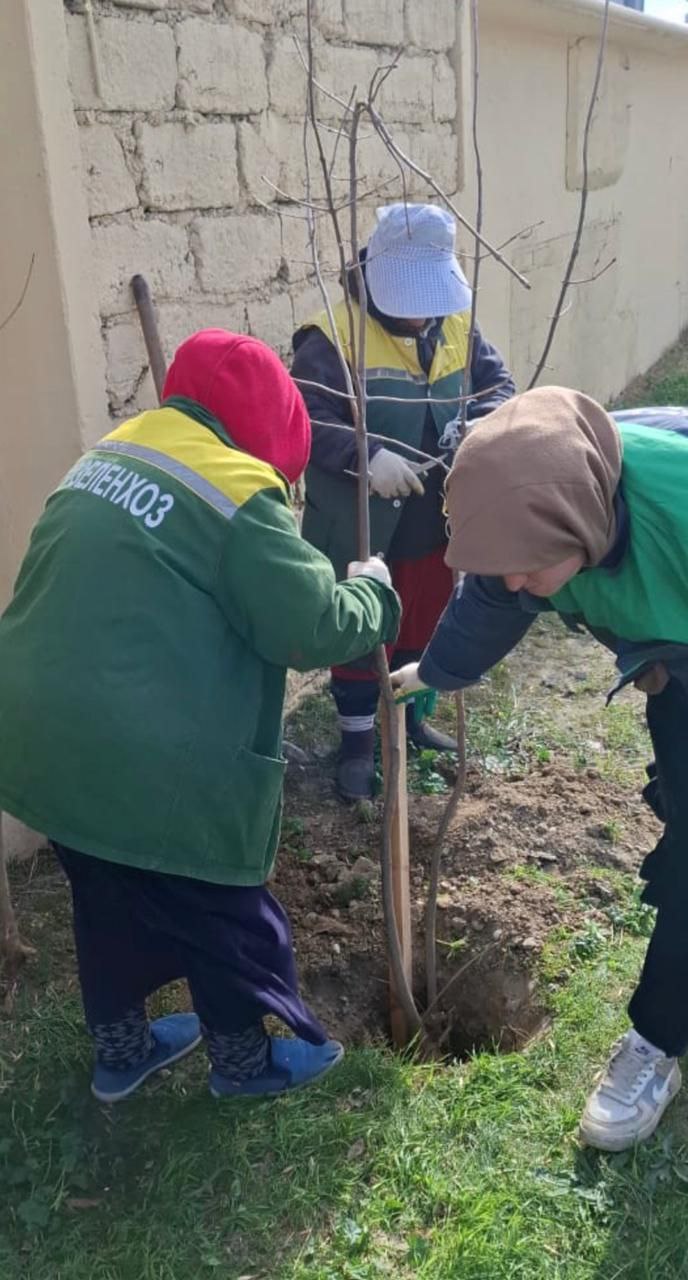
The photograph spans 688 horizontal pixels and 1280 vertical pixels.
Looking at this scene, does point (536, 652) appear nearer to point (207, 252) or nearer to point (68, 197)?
point (207, 252)

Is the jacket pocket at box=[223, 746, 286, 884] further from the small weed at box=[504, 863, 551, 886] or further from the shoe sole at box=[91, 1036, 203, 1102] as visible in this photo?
the small weed at box=[504, 863, 551, 886]

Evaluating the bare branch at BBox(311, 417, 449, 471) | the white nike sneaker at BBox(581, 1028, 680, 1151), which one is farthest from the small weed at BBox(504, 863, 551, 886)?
the bare branch at BBox(311, 417, 449, 471)

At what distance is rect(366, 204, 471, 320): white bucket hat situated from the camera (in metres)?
2.97

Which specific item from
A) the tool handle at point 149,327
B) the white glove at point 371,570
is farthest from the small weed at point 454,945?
the tool handle at point 149,327

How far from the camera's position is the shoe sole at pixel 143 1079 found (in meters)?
2.27

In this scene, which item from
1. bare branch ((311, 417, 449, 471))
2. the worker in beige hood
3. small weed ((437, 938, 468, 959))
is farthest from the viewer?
small weed ((437, 938, 468, 959))

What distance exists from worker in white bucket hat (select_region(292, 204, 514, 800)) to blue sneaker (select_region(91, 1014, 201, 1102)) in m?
1.13

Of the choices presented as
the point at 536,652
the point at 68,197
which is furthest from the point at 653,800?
the point at 536,652

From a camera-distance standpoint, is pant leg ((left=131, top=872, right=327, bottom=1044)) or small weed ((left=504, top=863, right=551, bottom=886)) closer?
pant leg ((left=131, top=872, right=327, bottom=1044))

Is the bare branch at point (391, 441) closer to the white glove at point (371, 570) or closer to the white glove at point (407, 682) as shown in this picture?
the white glove at point (371, 570)

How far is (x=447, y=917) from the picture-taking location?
9.62 feet

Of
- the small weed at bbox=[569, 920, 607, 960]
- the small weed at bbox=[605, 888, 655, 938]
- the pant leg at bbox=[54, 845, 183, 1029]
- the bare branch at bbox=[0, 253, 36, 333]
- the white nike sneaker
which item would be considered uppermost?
the bare branch at bbox=[0, 253, 36, 333]

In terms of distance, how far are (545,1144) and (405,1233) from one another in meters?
0.34

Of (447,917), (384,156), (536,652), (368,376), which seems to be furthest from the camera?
(536,652)
